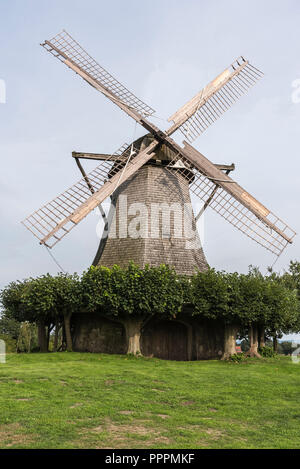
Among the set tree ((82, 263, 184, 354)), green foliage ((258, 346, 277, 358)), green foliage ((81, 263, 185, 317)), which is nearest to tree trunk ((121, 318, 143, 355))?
tree ((82, 263, 184, 354))

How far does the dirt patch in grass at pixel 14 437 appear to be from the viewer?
25.4 ft

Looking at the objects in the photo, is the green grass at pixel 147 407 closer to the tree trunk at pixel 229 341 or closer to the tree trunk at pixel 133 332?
the tree trunk at pixel 133 332

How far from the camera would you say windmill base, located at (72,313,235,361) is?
922 inches

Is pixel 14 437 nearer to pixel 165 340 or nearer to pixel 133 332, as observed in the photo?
pixel 133 332

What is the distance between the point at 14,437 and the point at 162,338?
631 inches

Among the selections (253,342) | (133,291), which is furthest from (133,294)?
(253,342)

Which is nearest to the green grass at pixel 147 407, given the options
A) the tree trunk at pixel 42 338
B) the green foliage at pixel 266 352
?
the green foliage at pixel 266 352

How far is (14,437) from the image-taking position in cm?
812

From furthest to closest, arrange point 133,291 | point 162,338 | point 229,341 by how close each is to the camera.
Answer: point 162,338 < point 229,341 < point 133,291

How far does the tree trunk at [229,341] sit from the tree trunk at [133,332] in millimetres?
4375

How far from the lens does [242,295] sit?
71.8 ft
